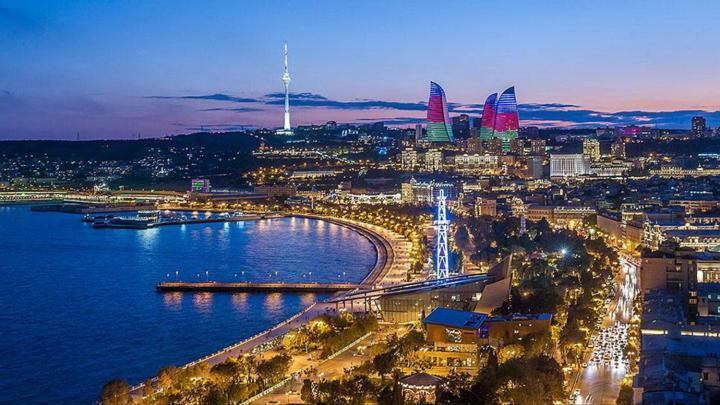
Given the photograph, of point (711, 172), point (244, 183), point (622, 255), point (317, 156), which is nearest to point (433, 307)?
point (622, 255)

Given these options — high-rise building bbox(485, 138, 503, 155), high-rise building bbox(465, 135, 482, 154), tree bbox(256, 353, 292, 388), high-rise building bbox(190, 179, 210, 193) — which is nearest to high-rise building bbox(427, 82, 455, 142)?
high-rise building bbox(465, 135, 482, 154)

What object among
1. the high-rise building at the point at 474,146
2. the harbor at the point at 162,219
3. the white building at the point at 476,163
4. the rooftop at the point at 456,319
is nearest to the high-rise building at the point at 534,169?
the white building at the point at 476,163

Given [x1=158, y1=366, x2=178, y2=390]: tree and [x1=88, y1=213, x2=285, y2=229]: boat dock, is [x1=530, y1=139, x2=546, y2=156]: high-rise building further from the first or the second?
Answer: [x1=158, y1=366, x2=178, y2=390]: tree

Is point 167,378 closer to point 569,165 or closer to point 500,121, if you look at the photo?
point 569,165

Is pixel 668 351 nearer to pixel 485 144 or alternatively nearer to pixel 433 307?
pixel 433 307

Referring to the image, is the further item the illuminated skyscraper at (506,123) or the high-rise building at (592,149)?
the illuminated skyscraper at (506,123)

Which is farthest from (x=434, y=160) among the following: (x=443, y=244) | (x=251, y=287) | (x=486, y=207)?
(x=251, y=287)

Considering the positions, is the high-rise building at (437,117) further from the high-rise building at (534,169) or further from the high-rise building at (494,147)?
the high-rise building at (534,169)
